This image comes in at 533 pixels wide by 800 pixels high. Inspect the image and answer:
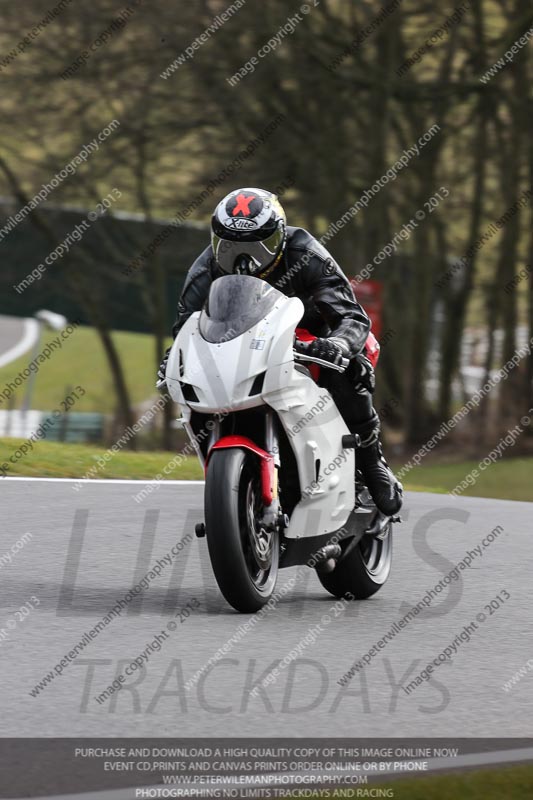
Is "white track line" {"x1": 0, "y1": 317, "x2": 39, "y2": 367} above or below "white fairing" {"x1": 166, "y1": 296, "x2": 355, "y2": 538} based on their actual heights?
below

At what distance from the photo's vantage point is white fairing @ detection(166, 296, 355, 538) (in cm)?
644

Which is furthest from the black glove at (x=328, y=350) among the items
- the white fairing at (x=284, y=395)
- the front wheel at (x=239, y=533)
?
the front wheel at (x=239, y=533)

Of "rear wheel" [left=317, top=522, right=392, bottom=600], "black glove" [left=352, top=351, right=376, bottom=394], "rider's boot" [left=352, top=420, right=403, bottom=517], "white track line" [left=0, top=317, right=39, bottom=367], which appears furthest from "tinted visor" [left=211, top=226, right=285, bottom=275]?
"white track line" [left=0, top=317, right=39, bottom=367]

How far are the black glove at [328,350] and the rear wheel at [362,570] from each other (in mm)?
936

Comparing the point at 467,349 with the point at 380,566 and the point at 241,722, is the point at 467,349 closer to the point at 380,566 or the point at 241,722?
the point at 380,566

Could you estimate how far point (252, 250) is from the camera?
679 centimetres

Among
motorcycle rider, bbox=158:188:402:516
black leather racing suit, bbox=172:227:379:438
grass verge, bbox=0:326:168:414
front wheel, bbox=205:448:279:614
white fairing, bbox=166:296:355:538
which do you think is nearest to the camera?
front wheel, bbox=205:448:279:614

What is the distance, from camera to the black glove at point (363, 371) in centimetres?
701

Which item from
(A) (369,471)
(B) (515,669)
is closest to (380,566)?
(A) (369,471)

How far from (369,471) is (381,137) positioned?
18.7 m

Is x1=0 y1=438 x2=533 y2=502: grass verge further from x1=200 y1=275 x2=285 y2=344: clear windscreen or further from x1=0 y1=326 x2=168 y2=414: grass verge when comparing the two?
x1=0 y1=326 x2=168 y2=414: grass verge

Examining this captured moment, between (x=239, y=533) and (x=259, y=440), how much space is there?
1.78 ft

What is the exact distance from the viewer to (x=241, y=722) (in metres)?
5.02

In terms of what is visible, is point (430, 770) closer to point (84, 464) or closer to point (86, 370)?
point (84, 464)
